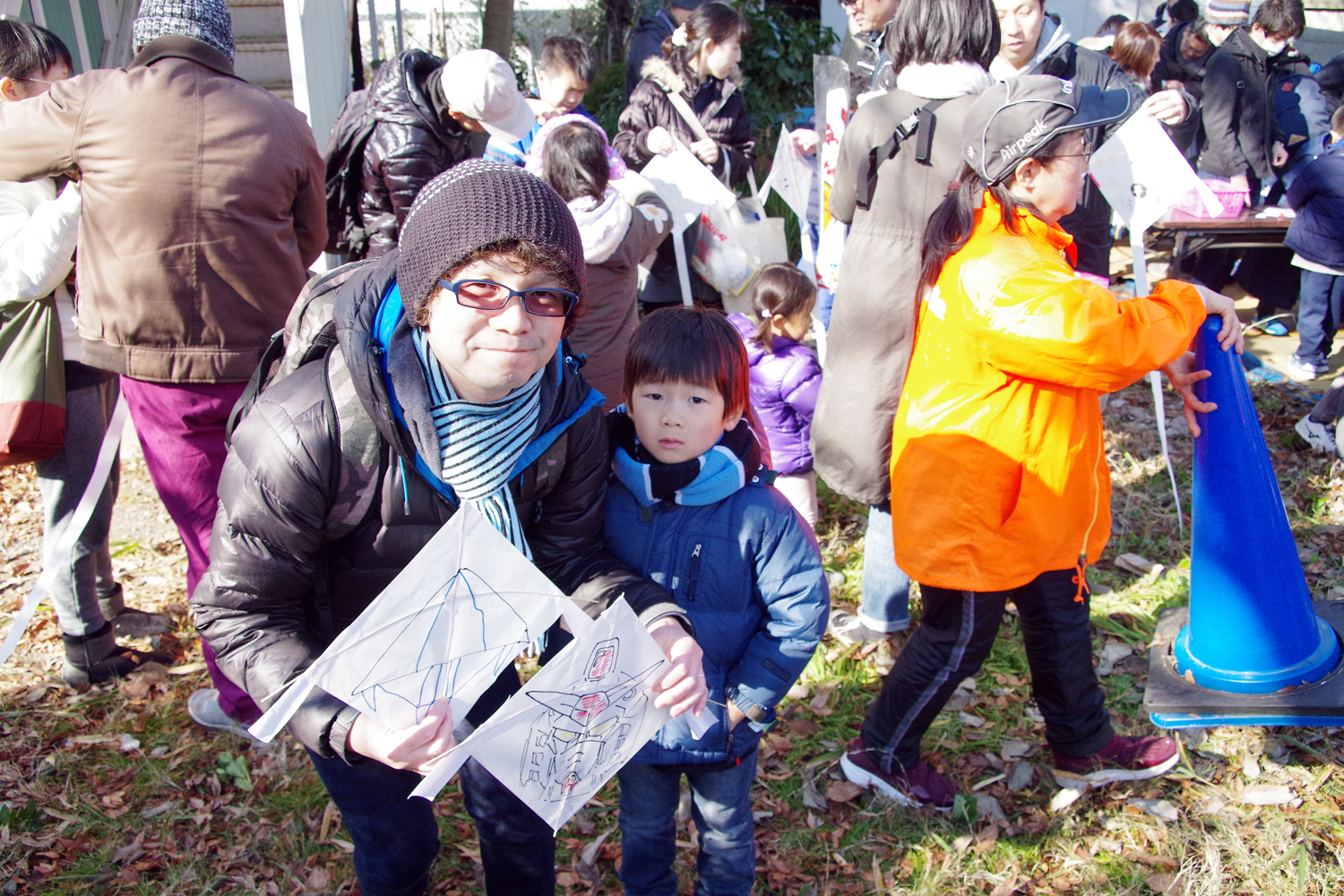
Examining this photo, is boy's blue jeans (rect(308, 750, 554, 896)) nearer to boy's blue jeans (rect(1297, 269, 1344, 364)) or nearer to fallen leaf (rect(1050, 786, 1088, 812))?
fallen leaf (rect(1050, 786, 1088, 812))

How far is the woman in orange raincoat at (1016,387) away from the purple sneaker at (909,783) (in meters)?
0.28

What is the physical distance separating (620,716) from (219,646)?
2.55ft

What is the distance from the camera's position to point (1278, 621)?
2.74 metres

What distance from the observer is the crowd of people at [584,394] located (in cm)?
169

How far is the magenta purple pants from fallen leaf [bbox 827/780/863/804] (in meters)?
2.21

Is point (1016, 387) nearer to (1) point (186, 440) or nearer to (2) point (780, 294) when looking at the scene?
(2) point (780, 294)

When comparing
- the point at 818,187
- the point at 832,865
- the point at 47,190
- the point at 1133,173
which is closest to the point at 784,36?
the point at 818,187

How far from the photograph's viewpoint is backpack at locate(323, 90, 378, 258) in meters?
4.27

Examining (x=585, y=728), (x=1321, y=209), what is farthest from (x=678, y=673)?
(x=1321, y=209)

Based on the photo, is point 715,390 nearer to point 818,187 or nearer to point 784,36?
point 818,187

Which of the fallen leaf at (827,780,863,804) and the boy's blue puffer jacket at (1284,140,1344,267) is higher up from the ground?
the boy's blue puffer jacket at (1284,140,1344,267)

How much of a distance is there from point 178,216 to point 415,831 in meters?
1.89

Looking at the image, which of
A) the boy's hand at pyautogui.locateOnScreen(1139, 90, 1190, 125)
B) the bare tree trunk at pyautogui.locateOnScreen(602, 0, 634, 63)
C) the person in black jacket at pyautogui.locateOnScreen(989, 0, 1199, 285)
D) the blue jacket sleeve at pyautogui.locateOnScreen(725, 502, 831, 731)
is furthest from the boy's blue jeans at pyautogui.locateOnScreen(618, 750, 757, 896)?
the bare tree trunk at pyautogui.locateOnScreen(602, 0, 634, 63)

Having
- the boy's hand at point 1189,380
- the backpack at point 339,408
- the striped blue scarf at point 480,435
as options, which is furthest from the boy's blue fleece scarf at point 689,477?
the boy's hand at point 1189,380
